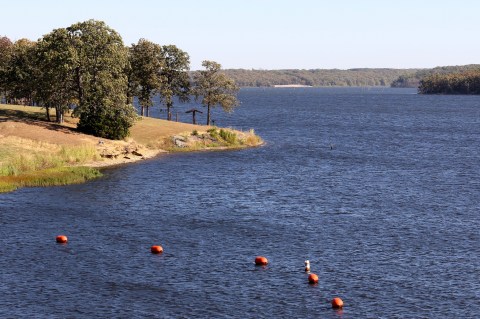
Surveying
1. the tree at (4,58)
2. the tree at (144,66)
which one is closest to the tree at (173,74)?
the tree at (144,66)

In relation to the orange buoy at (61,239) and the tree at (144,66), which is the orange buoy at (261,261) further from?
the tree at (144,66)

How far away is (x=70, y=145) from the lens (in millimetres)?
104500

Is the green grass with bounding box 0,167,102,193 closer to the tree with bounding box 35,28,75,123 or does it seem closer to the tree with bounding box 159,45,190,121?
the tree with bounding box 35,28,75,123

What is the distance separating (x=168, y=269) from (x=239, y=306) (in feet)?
30.9

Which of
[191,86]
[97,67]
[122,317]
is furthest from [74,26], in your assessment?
[122,317]

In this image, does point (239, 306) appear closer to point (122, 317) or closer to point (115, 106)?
point (122, 317)

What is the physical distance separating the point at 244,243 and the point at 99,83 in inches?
2570

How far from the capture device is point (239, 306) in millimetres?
44375

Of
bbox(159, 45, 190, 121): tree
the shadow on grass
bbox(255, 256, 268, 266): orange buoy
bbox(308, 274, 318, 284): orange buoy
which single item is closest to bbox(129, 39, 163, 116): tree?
bbox(159, 45, 190, 121): tree

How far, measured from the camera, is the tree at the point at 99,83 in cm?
11494

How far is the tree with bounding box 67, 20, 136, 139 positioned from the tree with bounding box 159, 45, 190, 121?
23.1m

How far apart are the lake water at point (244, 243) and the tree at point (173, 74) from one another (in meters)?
40.2

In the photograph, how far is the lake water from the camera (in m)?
45.0

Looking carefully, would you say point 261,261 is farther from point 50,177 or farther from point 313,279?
point 50,177
